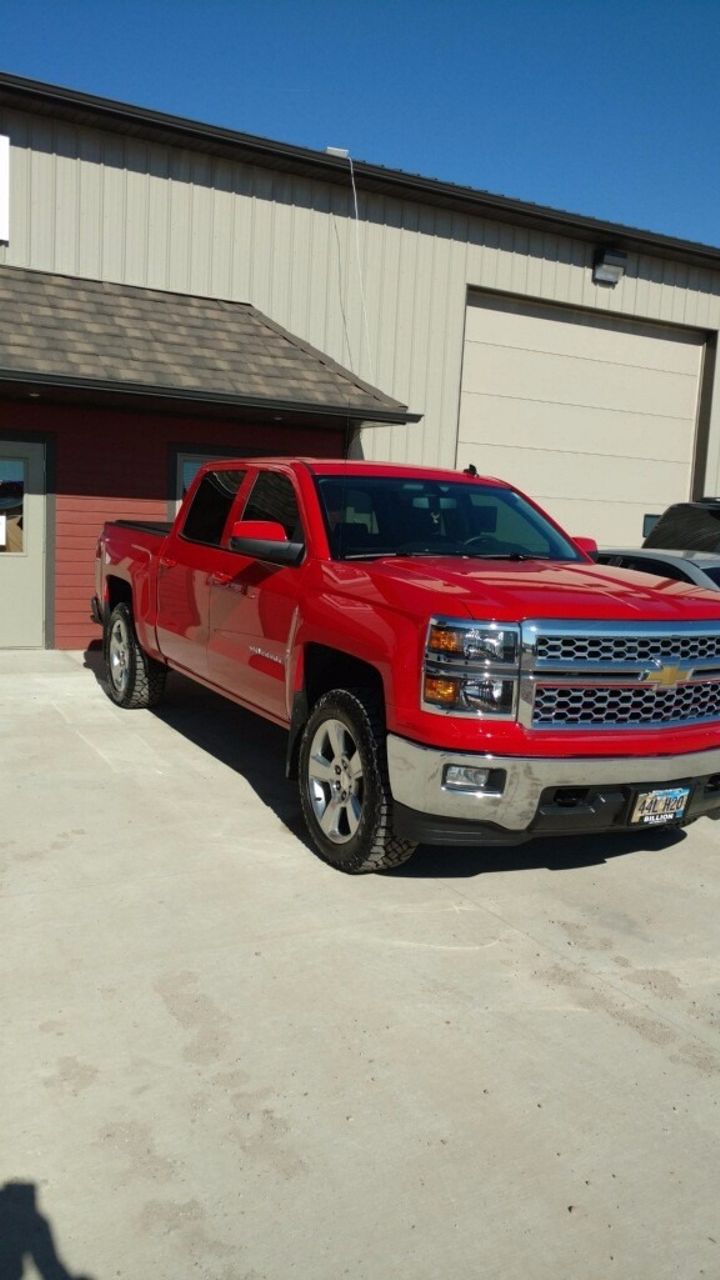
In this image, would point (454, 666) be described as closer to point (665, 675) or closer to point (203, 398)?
point (665, 675)

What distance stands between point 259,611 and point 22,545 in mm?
6307

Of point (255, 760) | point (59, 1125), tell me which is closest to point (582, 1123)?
point (59, 1125)

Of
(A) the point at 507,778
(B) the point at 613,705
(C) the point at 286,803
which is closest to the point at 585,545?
(B) the point at 613,705

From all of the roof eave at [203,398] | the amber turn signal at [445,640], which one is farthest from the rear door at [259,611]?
the roof eave at [203,398]

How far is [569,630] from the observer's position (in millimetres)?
4625

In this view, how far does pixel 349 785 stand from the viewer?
17.4 ft

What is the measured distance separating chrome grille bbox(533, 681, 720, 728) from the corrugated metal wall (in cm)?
967

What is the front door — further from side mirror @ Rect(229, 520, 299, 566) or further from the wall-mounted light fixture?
the wall-mounted light fixture

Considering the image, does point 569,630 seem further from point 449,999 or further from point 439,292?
point 439,292

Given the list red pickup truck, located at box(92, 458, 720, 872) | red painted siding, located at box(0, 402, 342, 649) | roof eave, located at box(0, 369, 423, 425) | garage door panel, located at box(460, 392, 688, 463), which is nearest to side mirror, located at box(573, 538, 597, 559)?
red pickup truck, located at box(92, 458, 720, 872)

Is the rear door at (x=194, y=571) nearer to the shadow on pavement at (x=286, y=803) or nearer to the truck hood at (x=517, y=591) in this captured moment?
the shadow on pavement at (x=286, y=803)

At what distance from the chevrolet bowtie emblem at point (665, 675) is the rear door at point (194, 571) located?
10.3 ft

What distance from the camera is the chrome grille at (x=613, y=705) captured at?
4664 millimetres

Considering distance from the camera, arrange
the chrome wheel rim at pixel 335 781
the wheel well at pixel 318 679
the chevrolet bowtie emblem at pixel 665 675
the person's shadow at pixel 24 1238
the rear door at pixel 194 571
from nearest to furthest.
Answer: the person's shadow at pixel 24 1238 < the chevrolet bowtie emblem at pixel 665 675 < the chrome wheel rim at pixel 335 781 < the wheel well at pixel 318 679 < the rear door at pixel 194 571
